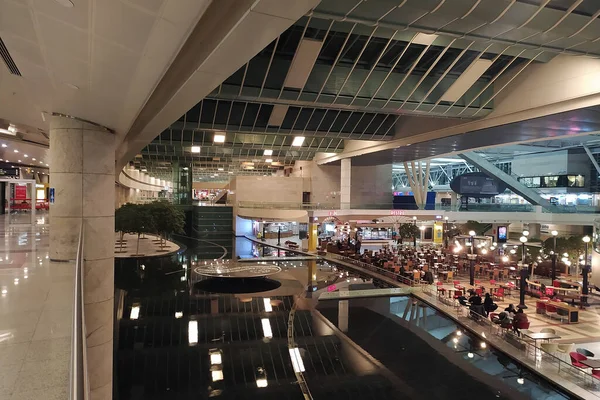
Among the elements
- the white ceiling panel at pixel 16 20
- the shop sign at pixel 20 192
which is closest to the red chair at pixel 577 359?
A: the white ceiling panel at pixel 16 20

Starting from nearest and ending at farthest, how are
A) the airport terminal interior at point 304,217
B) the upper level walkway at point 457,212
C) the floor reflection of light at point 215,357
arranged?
the airport terminal interior at point 304,217
the floor reflection of light at point 215,357
the upper level walkway at point 457,212

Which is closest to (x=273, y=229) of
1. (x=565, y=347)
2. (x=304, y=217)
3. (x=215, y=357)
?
(x=304, y=217)

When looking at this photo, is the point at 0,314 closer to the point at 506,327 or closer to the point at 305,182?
the point at 506,327

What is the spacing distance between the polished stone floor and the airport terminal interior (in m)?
0.04

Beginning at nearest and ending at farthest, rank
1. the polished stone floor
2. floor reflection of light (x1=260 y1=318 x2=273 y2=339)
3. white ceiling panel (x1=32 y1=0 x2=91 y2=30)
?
the polished stone floor, white ceiling panel (x1=32 y1=0 x2=91 y2=30), floor reflection of light (x1=260 y1=318 x2=273 y2=339)

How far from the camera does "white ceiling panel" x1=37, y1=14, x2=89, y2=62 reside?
161 inches

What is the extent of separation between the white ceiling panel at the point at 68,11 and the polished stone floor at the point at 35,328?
11.4ft

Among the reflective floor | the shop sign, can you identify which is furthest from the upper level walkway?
the shop sign

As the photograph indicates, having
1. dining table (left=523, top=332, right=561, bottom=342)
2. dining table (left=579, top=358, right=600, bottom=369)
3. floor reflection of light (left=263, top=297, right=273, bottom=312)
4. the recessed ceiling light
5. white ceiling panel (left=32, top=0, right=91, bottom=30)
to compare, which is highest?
white ceiling panel (left=32, top=0, right=91, bottom=30)

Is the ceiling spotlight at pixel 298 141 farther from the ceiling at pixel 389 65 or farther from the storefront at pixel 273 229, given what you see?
the storefront at pixel 273 229

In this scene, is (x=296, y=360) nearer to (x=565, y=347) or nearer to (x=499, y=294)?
(x=565, y=347)

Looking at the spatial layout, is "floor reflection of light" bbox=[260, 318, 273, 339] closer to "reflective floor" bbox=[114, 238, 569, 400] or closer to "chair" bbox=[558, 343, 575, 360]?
"reflective floor" bbox=[114, 238, 569, 400]

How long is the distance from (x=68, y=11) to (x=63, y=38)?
79 centimetres

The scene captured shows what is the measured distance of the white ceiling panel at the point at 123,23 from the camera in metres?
3.75
